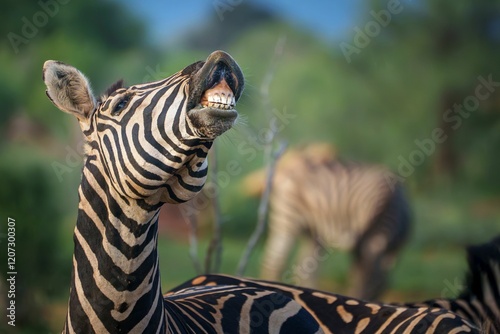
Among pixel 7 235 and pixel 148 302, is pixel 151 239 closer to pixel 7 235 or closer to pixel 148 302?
pixel 148 302

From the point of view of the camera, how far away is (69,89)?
4180 mm

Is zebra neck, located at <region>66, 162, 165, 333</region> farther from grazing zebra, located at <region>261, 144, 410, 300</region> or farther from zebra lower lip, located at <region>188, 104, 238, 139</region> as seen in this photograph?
grazing zebra, located at <region>261, 144, 410, 300</region>

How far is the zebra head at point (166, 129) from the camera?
11.9 feet

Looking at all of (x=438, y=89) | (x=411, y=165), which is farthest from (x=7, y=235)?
(x=438, y=89)

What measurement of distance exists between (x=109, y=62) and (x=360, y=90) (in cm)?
519

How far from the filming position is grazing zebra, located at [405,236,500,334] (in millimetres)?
6012

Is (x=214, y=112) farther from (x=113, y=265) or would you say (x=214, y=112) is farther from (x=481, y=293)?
(x=481, y=293)

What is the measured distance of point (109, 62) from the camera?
1830 centimetres

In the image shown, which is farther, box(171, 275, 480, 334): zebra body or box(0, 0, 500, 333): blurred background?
box(0, 0, 500, 333): blurred background

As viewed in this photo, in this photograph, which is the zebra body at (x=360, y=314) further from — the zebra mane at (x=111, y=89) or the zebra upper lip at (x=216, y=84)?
the zebra upper lip at (x=216, y=84)

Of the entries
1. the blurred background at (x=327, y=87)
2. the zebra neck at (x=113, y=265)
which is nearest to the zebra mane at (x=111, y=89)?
the zebra neck at (x=113, y=265)

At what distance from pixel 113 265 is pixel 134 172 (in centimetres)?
41

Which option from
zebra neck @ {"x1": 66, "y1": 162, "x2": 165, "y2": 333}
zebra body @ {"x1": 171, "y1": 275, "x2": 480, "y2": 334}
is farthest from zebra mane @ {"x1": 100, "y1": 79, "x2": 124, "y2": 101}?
zebra body @ {"x1": 171, "y1": 275, "x2": 480, "y2": 334}

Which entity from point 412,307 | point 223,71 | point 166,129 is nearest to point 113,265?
point 166,129
